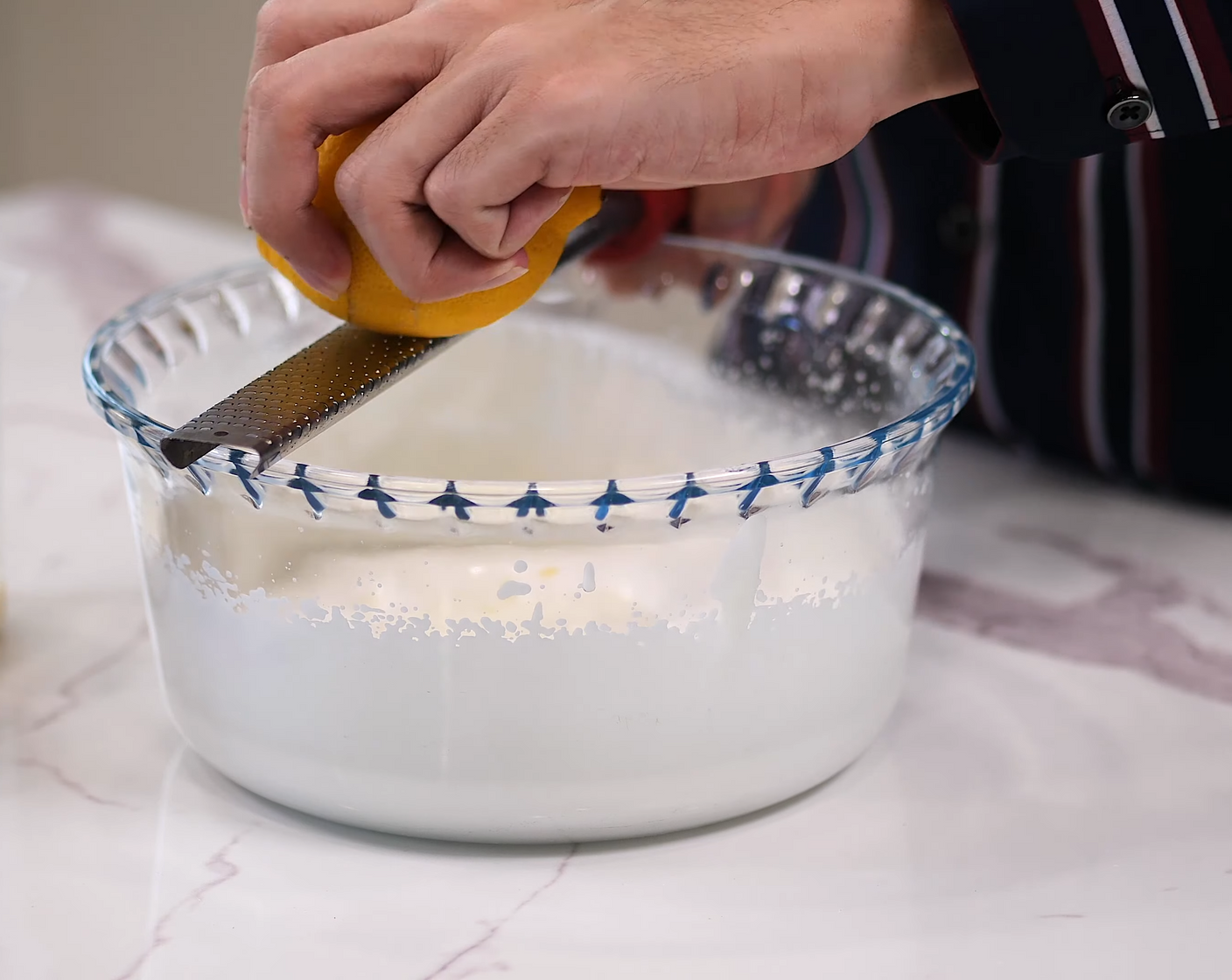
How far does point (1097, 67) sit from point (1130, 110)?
0.02 metres

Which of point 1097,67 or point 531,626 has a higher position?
point 1097,67

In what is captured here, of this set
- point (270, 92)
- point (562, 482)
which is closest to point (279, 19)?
point (270, 92)

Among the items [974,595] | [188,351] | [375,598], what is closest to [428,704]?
[375,598]

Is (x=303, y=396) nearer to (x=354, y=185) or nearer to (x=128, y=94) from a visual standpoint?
(x=354, y=185)

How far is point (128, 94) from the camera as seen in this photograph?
2275mm

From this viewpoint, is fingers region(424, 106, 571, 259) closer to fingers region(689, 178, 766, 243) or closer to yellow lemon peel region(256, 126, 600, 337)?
yellow lemon peel region(256, 126, 600, 337)

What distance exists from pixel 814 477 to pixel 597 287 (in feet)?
1.12

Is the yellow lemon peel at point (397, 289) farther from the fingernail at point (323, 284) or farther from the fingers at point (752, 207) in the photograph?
the fingers at point (752, 207)

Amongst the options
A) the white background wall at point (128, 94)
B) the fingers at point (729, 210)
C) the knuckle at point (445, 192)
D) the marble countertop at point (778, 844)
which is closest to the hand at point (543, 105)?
the knuckle at point (445, 192)

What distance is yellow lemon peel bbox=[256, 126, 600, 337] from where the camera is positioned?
1.70ft

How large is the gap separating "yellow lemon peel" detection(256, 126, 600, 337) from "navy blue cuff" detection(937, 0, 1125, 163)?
154 millimetres

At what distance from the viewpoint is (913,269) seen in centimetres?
89

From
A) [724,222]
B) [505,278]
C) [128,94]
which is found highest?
[505,278]

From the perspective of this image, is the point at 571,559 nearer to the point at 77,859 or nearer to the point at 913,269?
the point at 77,859
